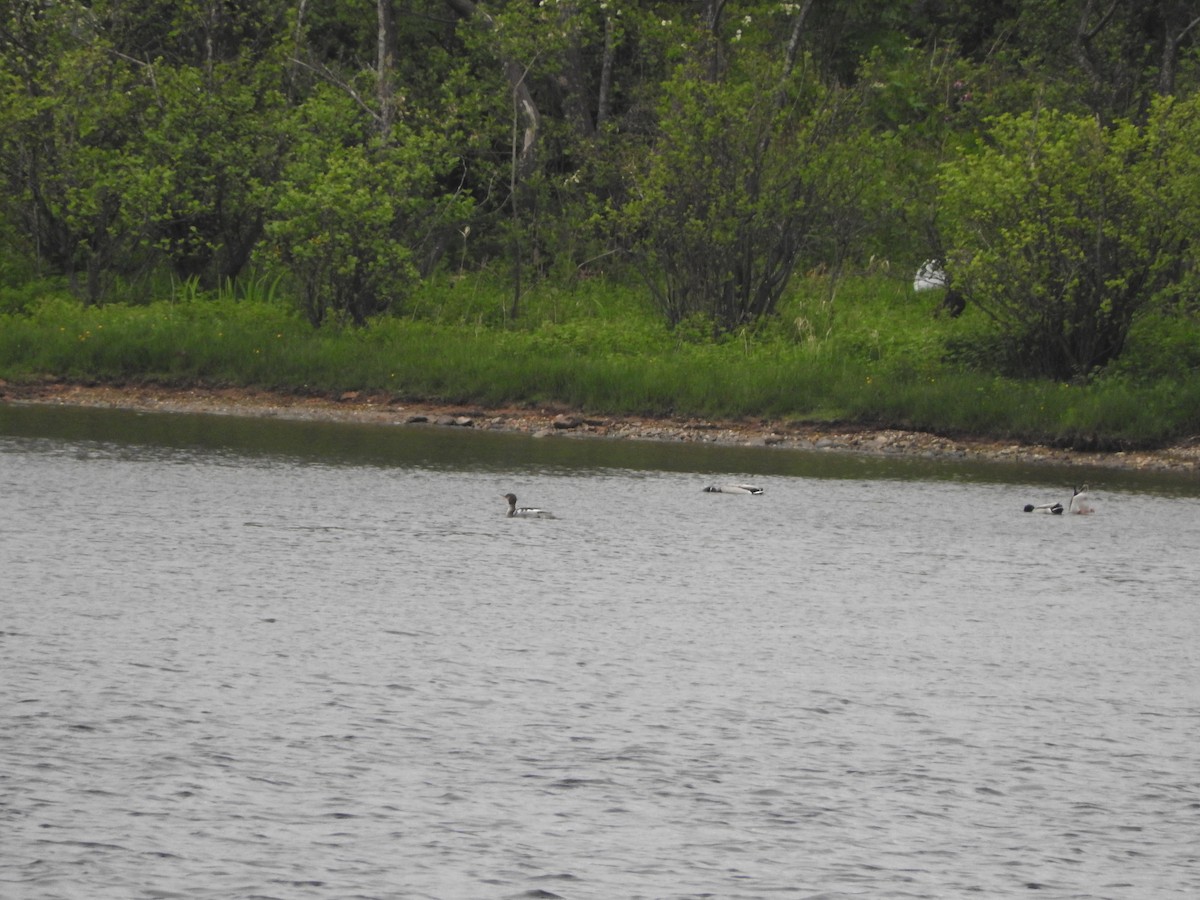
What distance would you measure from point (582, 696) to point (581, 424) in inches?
728

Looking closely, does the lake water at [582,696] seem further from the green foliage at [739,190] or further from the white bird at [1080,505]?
the green foliage at [739,190]

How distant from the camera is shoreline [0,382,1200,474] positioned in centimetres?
2792

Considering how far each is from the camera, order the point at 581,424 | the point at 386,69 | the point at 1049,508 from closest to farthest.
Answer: the point at 1049,508
the point at 581,424
the point at 386,69

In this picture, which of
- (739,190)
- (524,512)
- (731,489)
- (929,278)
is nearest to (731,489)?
(731,489)

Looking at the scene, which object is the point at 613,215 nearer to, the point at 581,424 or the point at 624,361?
the point at 624,361

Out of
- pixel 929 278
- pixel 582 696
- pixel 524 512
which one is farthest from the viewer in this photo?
pixel 929 278

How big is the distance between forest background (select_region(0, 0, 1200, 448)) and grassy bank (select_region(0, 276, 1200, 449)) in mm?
63

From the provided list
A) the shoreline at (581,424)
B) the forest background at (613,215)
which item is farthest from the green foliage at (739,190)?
Answer: the shoreline at (581,424)

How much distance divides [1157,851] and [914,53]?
118 ft

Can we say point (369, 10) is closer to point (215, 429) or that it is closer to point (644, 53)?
point (644, 53)

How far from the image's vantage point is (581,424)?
29.7m

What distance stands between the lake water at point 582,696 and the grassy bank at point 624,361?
790 cm

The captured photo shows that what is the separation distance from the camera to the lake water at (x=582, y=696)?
8.27 metres

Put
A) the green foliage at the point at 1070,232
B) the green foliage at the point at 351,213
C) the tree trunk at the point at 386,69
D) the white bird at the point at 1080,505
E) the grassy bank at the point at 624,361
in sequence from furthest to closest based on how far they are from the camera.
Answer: the tree trunk at the point at 386,69 → the green foliage at the point at 351,213 → the grassy bank at the point at 624,361 → the green foliage at the point at 1070,232 → the white bird at the point at 1080,505
